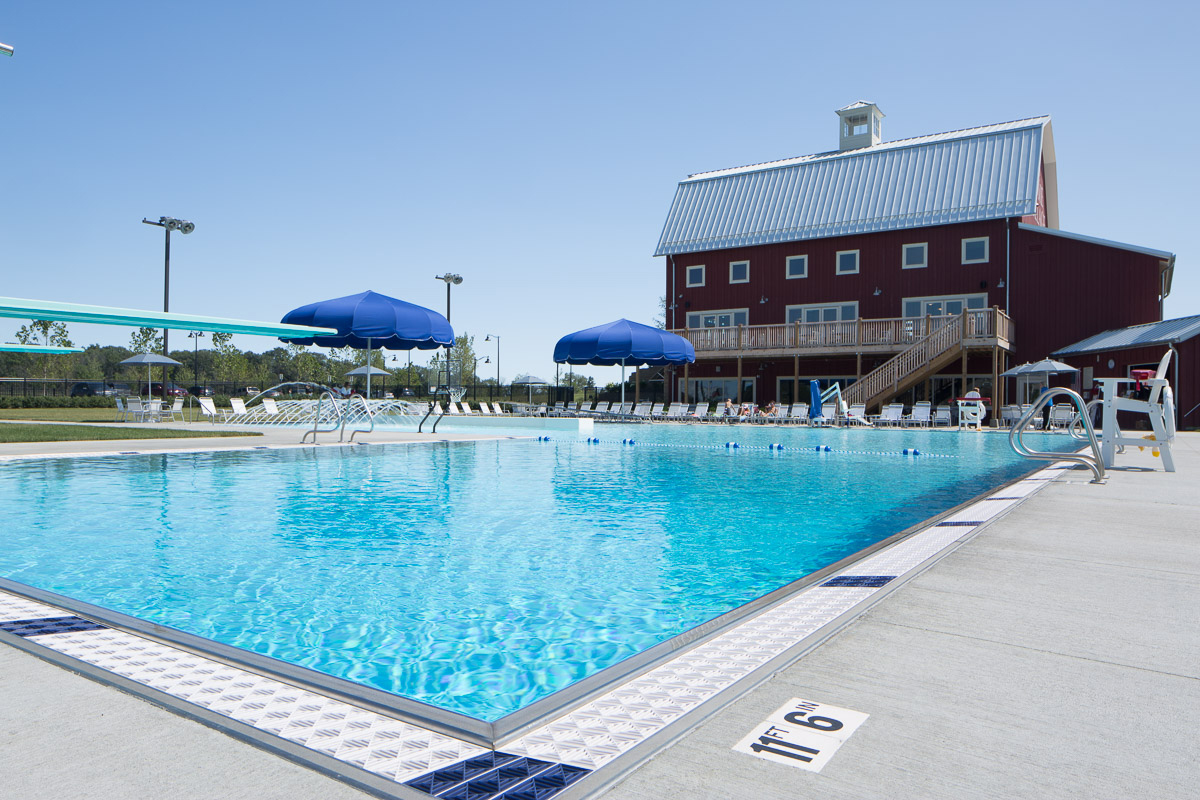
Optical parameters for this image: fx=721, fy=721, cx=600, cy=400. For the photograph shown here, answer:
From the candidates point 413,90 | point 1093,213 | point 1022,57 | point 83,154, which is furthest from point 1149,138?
point 83,154

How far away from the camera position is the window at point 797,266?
29.3 m

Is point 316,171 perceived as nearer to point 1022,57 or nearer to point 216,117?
point 216,117

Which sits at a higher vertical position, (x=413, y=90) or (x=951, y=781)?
(x=413, y=90)

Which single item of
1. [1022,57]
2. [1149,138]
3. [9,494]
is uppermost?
[1022,57]

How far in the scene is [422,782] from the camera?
5.64 feet

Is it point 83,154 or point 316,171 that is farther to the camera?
point 316,171

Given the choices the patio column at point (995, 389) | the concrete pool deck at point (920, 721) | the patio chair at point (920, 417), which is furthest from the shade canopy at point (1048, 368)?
the concrete pool deck at point (920, 721)

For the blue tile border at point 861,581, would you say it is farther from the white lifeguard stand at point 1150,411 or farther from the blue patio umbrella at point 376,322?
the blue patio umbrella at point 376,322

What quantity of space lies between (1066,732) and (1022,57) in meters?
19.9

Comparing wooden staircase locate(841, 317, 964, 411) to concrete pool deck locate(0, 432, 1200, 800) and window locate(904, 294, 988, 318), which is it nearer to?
window locate(904, 294, 988, 318)

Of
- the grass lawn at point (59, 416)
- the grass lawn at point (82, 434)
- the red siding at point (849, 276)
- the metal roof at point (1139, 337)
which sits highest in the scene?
the red siding at point (849, 276)

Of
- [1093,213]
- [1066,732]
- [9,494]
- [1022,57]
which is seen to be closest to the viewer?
[1066,732]

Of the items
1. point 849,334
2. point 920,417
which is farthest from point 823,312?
point 920,417

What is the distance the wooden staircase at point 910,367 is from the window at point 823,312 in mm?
5028
